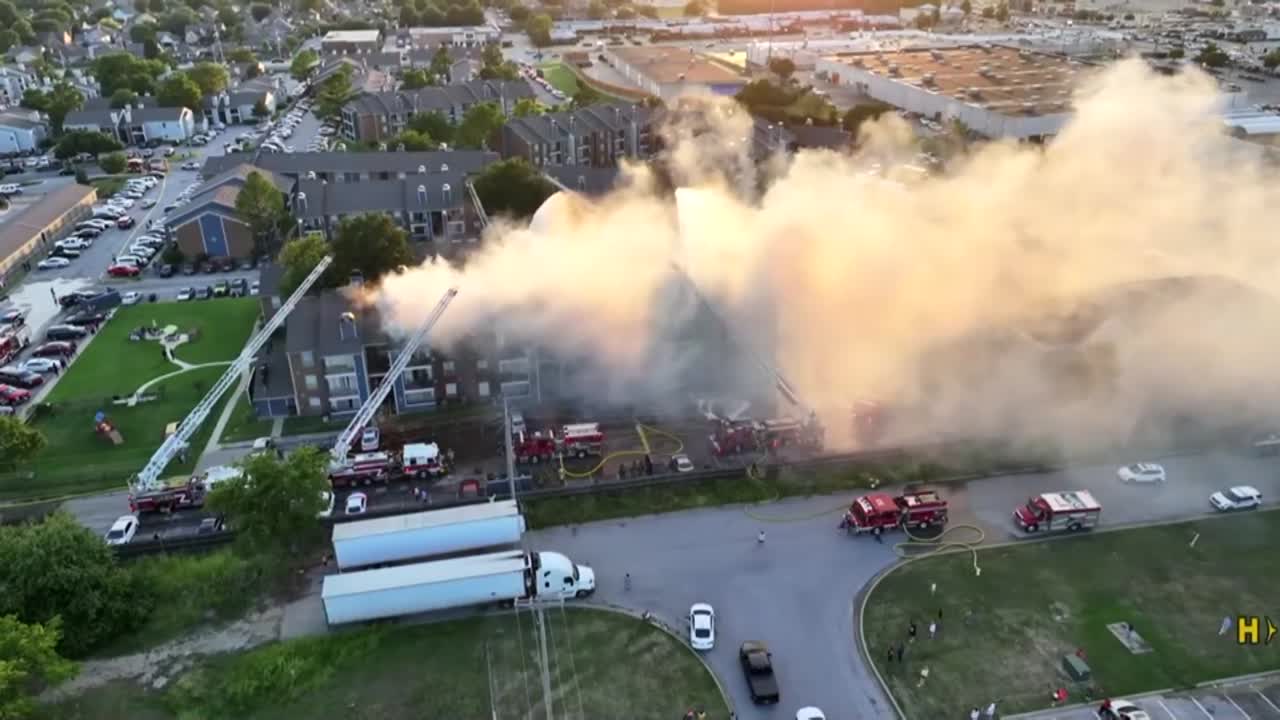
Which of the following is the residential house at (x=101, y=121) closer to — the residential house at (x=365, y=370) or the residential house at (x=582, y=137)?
the residential house at (x=582, y=137)

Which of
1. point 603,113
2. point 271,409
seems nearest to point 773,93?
point 603,113

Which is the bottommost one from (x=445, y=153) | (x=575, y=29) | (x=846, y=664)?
(x=846, y=664)

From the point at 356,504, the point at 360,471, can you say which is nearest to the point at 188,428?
the point at 360,471

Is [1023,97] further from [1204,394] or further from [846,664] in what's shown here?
[846,664]

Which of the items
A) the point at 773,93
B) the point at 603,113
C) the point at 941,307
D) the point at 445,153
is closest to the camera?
the point at 941,307

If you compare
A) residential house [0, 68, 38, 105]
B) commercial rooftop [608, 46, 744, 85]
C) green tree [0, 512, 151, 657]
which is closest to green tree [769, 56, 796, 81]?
commercial rooftop [608, 46, 744, 85]

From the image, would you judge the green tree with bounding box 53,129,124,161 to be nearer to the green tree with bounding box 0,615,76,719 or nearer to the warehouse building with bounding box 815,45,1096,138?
the green tree with bounding box 0,615,76,719

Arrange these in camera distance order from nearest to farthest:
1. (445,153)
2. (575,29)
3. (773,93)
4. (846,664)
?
(846,664), (445,153), (773,93), (575,29)

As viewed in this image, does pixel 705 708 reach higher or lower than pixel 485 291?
lower
